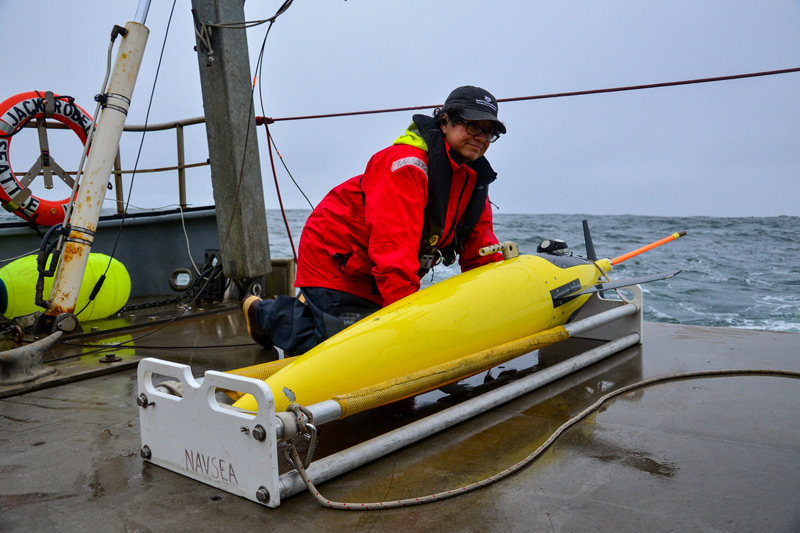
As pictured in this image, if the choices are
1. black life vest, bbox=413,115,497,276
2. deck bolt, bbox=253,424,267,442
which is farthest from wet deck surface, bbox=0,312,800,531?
black life vest, bbox=413,115,497,276

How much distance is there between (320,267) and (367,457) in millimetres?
1184

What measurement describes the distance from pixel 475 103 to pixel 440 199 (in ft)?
1.46

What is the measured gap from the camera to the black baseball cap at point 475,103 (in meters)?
2.70

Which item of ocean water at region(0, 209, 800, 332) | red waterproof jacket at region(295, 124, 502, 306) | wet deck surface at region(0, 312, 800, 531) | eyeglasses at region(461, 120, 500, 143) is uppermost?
eyeglasses at region(461, 120, 500, 143)

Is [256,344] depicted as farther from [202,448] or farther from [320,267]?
[202,448]

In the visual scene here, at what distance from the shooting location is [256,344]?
3840 mm

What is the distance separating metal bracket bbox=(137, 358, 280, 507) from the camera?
159 cm

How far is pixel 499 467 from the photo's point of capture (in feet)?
6.30

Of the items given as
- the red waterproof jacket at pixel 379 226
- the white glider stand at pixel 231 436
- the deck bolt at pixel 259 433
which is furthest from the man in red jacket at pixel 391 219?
the deck bolt at pixel 259 433

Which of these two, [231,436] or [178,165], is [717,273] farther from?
[231,436]

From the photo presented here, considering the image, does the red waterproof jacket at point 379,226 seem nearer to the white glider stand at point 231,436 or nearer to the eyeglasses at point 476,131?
the eyeglasses at point 476,131

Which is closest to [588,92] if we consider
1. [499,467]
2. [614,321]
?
[614,321]

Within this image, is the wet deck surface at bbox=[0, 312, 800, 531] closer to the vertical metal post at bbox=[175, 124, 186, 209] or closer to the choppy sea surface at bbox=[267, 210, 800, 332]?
the choppy sea surface at bbox=[267, 210, 800, 332]

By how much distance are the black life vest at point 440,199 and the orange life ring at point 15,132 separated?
350cm
